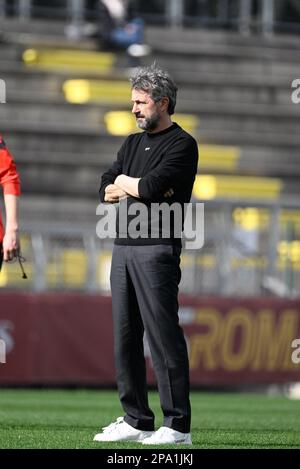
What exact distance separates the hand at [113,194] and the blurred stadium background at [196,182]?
7.07 m

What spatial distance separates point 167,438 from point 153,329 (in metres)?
0.60

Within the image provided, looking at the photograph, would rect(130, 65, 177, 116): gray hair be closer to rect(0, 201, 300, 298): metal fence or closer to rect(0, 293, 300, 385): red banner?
rect(0, 201, 300, 298): metal fence

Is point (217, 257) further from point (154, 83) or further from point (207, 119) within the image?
point (154, 83)

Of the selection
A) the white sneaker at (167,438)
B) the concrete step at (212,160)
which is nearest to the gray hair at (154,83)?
the white sneaker at (167,438)

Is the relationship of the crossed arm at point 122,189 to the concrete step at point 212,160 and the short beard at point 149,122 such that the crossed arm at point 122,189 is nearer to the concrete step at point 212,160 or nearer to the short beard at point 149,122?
the short beard at point 149,122

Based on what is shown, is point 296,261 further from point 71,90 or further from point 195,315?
point 71,90

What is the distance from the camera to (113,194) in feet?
24.0

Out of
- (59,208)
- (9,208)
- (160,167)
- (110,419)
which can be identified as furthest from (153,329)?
(59,208)

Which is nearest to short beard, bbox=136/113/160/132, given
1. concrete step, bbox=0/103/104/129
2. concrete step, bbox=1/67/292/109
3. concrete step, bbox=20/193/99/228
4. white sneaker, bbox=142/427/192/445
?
white sneaker, bbox=142/427/192/445

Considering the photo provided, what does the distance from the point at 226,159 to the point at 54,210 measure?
11.5 ft

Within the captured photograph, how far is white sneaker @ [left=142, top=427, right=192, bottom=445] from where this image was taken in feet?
22.9

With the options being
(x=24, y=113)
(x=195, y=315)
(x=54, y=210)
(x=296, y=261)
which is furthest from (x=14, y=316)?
(x=24, y=113)

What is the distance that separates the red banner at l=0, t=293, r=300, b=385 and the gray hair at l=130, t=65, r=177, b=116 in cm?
753

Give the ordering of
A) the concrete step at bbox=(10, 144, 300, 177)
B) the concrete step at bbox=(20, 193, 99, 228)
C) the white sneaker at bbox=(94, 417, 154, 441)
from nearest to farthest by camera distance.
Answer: the white sneaker at bbox=(94, 417, 154, 441)
the concrete step at bbox=(20, 193, 99, 228)
the concrete step at bbox=(10, 144, 300, 177)
